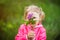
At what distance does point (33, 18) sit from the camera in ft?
4.95

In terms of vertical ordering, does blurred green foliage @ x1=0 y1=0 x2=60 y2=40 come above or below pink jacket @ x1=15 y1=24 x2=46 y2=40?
above

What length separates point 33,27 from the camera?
4.94 feet

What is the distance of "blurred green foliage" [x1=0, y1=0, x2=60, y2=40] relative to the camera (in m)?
1.50

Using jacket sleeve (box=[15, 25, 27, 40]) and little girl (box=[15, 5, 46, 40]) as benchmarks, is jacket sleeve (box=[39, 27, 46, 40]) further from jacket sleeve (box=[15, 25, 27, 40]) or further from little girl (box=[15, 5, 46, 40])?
jacket sleeve (box=[15, 25, 27, 40])

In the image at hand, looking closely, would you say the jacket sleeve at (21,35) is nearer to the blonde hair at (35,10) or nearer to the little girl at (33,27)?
the little girl at (33,27)

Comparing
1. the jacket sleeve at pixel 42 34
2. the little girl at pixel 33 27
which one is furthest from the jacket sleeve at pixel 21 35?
the jacket sleeve at pixel 42 34

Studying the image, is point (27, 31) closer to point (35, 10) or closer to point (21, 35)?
point (21, 35)

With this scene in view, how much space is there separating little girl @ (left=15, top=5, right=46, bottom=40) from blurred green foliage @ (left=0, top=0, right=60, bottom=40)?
30 mm

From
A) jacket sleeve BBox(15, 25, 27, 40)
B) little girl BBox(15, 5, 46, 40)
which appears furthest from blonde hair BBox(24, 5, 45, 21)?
jacket sleeve BBox(15, 25, 27, 40)

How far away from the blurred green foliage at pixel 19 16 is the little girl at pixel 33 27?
3 cm

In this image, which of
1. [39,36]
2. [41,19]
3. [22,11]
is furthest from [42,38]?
[22,11]

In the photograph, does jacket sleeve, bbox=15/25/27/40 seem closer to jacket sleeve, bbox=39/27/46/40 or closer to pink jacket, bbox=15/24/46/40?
pink jacket, bbox=15/24/46/40

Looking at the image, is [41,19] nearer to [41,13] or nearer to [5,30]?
[41,13]

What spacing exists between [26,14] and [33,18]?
2.5 inches
